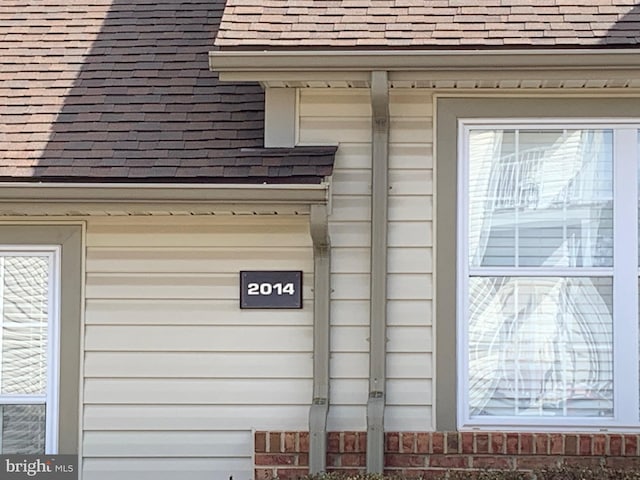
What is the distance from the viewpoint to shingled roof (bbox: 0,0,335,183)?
5949 mm

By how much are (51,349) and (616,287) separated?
11.3ft

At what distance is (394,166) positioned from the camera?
237 inches

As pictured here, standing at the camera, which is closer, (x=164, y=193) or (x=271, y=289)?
(x=164, y=193)

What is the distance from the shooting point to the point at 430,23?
19.2 feet

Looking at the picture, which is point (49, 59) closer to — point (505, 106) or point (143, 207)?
point (143, 207)

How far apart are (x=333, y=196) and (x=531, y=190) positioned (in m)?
1.19

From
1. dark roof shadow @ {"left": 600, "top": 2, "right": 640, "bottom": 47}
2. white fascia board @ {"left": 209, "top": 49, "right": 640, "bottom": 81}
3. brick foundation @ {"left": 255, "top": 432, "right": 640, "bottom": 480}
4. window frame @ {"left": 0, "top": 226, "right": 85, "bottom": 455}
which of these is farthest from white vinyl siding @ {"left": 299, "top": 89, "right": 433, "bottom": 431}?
window frame @ {"left": 0, "top": 226, "right": 85, "bottom": 455}

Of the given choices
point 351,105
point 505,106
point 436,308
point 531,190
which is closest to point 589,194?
point 531,190

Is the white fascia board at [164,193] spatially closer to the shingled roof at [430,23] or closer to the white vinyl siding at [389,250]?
the white vinyl siding at [389,250]

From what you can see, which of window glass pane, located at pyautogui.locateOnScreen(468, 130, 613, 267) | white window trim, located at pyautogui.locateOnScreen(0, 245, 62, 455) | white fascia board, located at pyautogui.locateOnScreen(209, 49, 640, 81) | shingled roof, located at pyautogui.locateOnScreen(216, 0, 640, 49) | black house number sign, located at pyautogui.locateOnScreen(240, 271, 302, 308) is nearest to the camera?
white fascia board, located at pyautogui.locateOnScreen(209, 49, 640, 81)

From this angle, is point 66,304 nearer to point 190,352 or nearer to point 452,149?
point 190,352

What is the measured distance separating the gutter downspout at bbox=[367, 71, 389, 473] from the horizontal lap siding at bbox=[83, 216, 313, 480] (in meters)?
0.41

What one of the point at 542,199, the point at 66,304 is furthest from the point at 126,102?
the point at 542,199

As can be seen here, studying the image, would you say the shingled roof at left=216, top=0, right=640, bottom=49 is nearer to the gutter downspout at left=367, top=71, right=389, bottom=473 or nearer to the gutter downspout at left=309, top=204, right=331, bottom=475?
the gutter downspout at left=367, top=71, right=389, bottom=473
